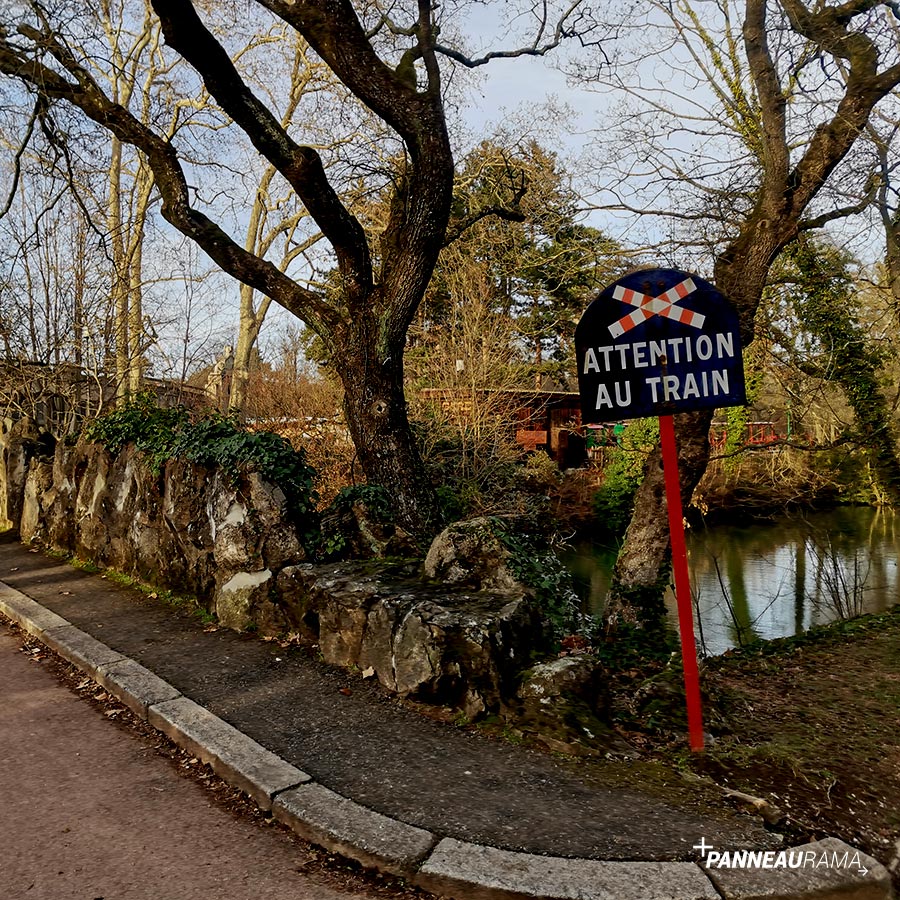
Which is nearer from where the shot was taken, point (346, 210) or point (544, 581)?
point (544, 581)

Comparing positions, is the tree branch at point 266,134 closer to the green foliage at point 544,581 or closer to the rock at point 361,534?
the rock at point 361,534

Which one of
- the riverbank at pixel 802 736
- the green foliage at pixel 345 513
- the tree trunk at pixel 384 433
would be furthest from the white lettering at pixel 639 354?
the tree trunk at pixel 384 433

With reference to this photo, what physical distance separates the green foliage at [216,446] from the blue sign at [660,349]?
318 centimetres

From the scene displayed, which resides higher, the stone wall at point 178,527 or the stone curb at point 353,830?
the stone wall at point 178,527

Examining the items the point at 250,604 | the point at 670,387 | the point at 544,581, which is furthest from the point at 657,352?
the point at 250,604

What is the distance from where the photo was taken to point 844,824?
11.3ft

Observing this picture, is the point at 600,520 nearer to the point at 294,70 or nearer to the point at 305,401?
the point at 305,401

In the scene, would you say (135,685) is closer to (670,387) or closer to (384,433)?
(384,433)

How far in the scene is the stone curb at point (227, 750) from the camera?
3736 mm

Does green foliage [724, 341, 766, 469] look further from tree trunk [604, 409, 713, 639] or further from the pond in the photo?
tree trunk [604, 409, 713, 639]

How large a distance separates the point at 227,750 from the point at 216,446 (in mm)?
3596

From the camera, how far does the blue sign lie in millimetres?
4145

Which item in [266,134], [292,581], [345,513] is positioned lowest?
[292,581]

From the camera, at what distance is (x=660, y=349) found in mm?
4234
